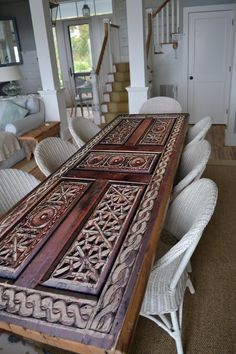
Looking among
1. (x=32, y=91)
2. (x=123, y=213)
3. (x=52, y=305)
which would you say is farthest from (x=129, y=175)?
(x=32, y=91)

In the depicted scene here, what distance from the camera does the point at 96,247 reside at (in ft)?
3.54

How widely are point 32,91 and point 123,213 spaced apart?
791cm

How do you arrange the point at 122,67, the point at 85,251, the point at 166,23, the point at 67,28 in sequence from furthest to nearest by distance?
the point at 67,28 → the point at 122,67 → the point at 166,23 → the point at 85,251

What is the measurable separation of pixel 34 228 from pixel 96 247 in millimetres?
319

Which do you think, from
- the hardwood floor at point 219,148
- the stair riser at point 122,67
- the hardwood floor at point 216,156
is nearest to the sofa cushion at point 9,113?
the hardwood floor at point 216,156

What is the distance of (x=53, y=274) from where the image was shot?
0.97 m

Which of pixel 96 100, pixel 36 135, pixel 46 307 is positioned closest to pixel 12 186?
pixel 46 307

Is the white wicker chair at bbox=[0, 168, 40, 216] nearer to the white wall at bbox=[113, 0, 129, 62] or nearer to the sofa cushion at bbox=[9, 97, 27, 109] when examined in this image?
the sofa cushion at bbox=[9, 97, 27, 109]

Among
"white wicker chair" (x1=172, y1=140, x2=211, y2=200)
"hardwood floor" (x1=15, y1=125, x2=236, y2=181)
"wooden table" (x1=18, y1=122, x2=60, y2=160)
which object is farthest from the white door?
"white wicker chair" (x1=172, y1=140, x2=211, y2=200)

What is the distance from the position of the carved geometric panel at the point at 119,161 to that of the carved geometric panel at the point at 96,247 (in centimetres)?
35

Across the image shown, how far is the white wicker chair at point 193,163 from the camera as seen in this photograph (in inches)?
64.3

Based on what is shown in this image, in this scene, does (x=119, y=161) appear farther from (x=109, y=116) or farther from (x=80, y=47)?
(x=80, y=47)

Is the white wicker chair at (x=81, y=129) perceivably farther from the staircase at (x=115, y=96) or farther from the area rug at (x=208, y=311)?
the staircase at (x=115, y=96)

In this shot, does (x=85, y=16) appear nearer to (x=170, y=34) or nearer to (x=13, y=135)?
(x=170, y=34)
